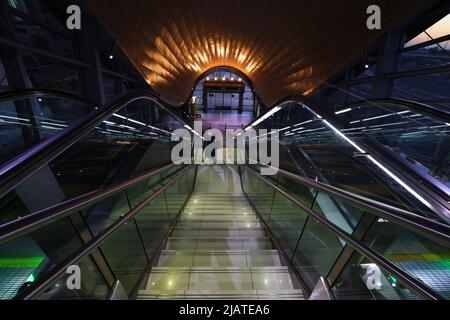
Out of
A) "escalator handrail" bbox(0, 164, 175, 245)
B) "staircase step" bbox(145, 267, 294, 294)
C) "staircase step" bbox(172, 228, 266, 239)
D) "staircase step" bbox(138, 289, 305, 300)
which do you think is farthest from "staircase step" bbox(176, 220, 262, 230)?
"escalator handrail" bbox(0, 164, 175, 245)

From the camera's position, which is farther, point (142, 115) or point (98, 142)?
point (142, 115)

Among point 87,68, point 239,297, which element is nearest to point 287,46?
point 87,68

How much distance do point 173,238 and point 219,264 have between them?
811mm

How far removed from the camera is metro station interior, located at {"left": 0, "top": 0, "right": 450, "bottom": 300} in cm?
118

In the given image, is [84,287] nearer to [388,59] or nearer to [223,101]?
[388,59]

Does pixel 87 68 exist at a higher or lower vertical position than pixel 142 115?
higher

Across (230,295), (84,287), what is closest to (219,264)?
→ (230,295)

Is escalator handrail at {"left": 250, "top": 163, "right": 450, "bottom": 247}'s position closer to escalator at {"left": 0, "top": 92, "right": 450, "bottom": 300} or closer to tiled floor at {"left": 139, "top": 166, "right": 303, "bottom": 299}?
escalator at {"left": 0, "top": 92, "right": 450, "bottom": 300}

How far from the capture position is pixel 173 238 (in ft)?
10.3

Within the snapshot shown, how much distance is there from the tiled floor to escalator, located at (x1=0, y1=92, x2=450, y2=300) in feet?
0.04

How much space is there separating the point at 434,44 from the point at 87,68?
7.23m

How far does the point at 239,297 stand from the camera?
6.18ft

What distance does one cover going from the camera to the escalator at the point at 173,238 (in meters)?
1.04
